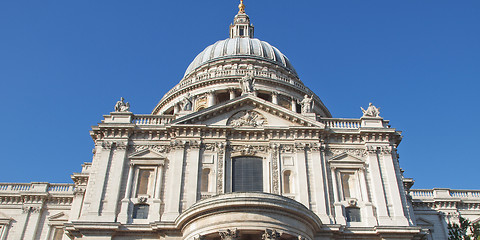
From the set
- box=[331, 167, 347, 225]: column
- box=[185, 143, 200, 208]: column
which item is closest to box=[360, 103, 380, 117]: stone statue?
box=[331, 167, 347, 225]: column

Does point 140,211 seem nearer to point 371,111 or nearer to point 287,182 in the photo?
point 287,182

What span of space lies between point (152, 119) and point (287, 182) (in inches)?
417

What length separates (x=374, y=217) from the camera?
28.0 meters

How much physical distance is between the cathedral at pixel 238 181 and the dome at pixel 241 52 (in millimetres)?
19444

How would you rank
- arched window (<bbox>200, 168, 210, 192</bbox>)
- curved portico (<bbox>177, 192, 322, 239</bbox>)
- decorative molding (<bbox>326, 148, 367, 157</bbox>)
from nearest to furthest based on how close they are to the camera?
curved portico (<bbox>177, 192, 322, 239</bbox>), arched window (<bbox>200, 168, 210, 192</bbox>), decorative molding (<bbox>326, 148, 367, 157</bbox>)

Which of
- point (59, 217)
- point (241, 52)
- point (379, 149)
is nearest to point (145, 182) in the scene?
point (59, 217)

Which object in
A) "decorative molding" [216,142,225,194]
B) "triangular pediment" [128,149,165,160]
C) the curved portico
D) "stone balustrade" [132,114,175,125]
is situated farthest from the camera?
"stone balustrade" [132,114,175,125]

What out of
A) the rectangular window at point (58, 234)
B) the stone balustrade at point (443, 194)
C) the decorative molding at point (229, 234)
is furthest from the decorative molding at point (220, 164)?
the stone balustrade at point (443, 194)

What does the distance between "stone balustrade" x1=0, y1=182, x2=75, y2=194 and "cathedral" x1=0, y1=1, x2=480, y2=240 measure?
1508 millimetres

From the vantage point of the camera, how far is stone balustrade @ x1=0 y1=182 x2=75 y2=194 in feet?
124

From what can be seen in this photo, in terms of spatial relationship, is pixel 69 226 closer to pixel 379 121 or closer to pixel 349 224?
pixel 349 224

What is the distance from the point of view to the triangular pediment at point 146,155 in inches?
1196

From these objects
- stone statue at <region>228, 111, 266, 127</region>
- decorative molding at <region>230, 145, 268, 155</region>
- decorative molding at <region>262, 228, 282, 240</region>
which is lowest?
decorative molding at <region>262, 228, 282, 240</region>

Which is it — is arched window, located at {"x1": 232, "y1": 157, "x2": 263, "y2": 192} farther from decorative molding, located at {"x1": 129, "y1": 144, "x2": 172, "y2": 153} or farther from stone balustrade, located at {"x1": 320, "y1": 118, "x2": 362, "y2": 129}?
stone balustrade, located at {"x1": 320, "y1": 118, "x2": 362, "y2": 129}
